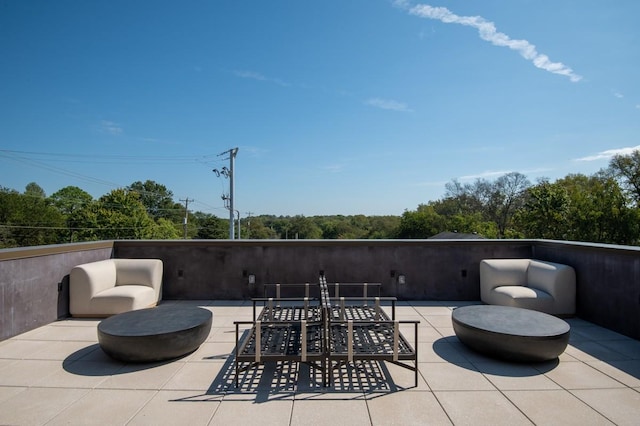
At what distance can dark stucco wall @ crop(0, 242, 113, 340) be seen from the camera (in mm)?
3990

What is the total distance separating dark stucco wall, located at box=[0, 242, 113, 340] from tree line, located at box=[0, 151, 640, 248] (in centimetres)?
2592

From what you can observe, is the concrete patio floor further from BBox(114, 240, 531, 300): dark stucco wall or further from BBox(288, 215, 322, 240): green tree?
BBox(288, 215, 322, 240): green tree

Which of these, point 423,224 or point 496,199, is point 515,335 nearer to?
point 423,224

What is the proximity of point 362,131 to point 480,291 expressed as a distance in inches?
837

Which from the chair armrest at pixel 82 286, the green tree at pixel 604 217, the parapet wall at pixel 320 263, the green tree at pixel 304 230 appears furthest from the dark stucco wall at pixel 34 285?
the green tree at pixel 304 230

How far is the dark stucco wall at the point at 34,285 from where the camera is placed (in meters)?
3.99

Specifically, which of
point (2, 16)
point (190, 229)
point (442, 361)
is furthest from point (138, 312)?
point (190, 229)

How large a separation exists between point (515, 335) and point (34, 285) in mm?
6045

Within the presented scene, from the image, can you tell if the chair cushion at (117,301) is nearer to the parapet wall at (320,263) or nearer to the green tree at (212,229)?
the parapet wall at (320,263)

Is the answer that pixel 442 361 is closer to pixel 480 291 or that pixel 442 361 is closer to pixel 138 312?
pixel 480 291

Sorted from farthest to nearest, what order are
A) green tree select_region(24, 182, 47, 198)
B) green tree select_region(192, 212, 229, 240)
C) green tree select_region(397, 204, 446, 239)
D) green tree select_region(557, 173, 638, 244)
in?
1. green tree select_region(192, 212, 229, 240)
2. green tree select_region(397, 204, 446, 239)
3. green tree select_region(24, 182, 47, 198)
4. green tree select_region(557, 173, 638, 244)

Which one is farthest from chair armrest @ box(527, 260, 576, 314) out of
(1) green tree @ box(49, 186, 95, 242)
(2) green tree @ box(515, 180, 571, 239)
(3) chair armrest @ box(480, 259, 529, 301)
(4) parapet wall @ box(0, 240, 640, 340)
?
(1) green tree @ box(49, 186, 95, 242)

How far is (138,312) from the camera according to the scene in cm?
391

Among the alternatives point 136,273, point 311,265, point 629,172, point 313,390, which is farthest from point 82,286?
point 629,172
